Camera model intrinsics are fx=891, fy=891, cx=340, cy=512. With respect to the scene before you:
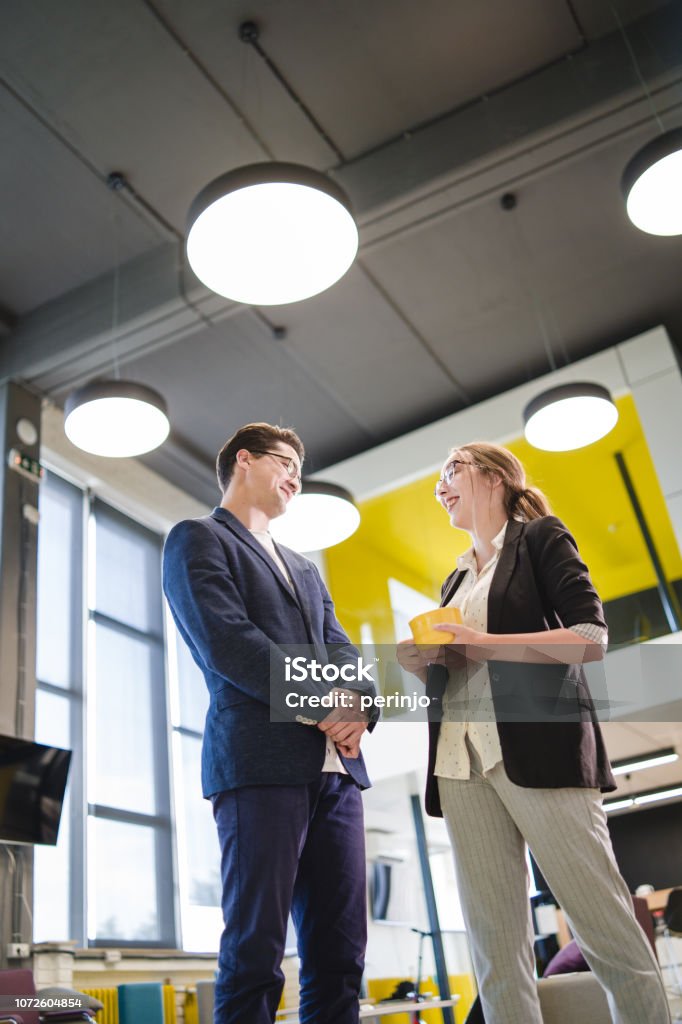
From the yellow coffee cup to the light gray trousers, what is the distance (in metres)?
0.23

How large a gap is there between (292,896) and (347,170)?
12.7 ft

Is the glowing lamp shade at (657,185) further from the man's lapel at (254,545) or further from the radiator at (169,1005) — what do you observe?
the radiator at (169,1005)

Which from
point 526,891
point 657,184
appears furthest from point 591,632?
point 657,184

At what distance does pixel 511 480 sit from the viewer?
67.2 inches

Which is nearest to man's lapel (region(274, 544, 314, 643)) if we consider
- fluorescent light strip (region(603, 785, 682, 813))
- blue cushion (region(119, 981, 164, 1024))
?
blue cushion (region(119, 981, 164, 1024))

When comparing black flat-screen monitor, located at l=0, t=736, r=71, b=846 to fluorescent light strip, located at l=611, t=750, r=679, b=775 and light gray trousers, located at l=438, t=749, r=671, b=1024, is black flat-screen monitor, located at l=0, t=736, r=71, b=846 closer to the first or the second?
light gray trousers, located at l=438, t=749, r=671, b=1024

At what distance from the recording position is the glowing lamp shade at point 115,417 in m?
4.38

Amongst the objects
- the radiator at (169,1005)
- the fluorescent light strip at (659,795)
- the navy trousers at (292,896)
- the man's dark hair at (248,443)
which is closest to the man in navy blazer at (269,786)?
the navy trousers at (292,896)

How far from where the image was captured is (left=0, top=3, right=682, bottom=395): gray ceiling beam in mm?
4008

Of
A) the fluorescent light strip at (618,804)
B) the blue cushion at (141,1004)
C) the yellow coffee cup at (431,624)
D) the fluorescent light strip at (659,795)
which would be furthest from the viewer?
the fluorescent light strip at (659,795)

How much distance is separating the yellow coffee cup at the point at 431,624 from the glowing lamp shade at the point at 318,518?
3790 mm

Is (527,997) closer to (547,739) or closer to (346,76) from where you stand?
(547,739)

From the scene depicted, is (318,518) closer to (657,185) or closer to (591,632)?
(657,185)

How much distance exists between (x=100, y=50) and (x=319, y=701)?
A: 3488 mm
